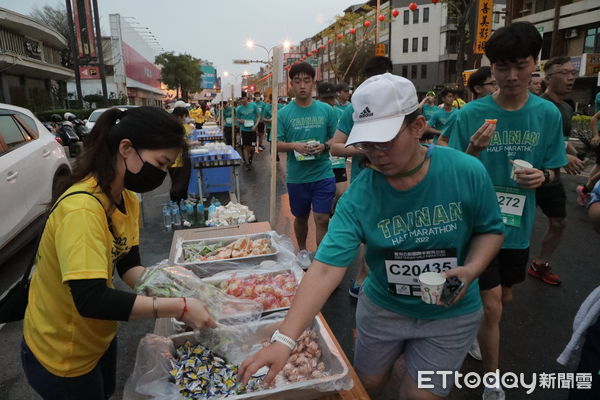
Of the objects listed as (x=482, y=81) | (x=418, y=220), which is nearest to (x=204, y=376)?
(x=418, y=220)

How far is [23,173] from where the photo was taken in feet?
15.9

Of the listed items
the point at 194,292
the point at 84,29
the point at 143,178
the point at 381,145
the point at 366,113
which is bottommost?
the point at 194,292

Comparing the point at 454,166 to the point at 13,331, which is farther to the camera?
the point at 13,331

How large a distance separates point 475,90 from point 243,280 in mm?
3557

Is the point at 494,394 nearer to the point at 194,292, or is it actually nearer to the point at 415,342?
the point at 415,342

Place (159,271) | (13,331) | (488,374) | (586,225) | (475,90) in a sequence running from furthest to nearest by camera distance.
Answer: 1. (586,225)
2. (475,90)
3. (13,331)
4. (488,374)
5. (159,271)

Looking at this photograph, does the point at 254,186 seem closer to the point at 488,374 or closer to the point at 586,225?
the point at 586,225

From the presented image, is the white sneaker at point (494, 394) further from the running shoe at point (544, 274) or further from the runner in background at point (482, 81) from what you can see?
the runner in background at point (482, 81)

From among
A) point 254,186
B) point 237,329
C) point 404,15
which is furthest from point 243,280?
Result: point 404,15

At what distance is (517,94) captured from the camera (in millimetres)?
2449

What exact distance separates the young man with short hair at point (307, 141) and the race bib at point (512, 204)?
6.81 ft

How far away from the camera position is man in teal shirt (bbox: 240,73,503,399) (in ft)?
4.76

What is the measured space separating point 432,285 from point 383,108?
0.70 metres

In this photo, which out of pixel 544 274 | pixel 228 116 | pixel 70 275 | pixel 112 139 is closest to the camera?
pixel 70 275
